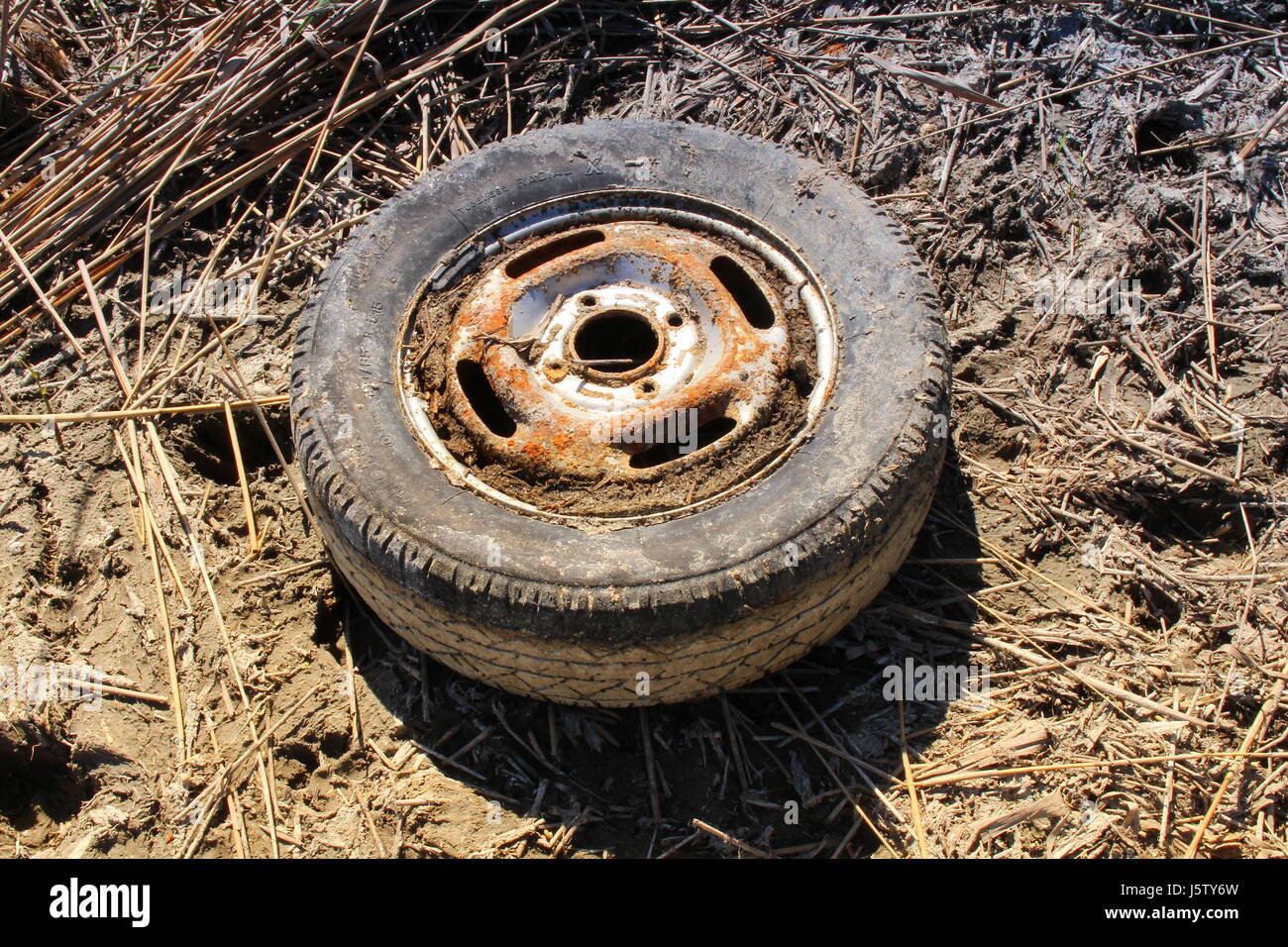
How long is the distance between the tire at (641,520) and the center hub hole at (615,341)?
0.43m

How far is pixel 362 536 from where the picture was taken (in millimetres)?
2707

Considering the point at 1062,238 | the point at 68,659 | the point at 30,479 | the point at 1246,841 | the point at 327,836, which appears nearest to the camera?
the point at 1246,841

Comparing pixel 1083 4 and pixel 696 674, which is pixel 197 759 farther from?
pixel 1083 4

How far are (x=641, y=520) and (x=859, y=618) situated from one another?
829 millimetres

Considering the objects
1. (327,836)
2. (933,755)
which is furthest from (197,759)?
(933,755)

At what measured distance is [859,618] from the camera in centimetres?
314

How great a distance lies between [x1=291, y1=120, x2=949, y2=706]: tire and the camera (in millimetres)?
2557

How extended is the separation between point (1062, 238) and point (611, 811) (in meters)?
2.61
